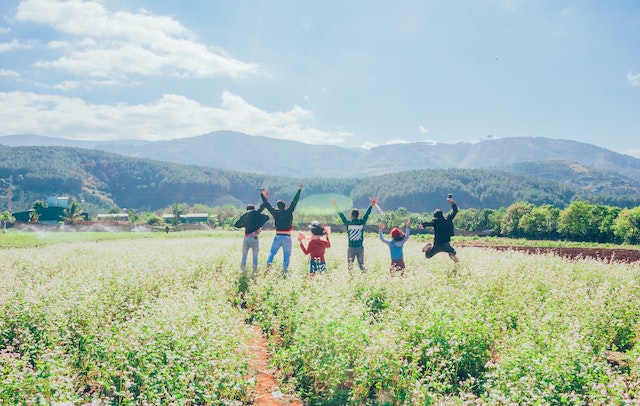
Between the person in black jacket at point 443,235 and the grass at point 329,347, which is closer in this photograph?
the grass at point 329,347

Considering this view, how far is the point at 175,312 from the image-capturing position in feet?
24.1

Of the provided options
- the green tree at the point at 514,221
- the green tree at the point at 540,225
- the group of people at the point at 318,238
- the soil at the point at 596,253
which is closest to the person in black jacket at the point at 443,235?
the group of people at the point at 318,238

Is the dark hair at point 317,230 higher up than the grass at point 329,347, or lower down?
higher up

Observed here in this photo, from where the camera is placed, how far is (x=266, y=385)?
23.6 ft

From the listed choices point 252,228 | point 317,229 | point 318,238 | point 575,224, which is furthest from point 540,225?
point 252,228

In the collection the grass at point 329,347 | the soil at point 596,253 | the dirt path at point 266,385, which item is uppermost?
the grass at point 329,347

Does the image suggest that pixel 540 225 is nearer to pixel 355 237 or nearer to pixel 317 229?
pixel 355 237

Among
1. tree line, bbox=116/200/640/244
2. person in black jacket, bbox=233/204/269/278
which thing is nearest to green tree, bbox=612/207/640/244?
tree line, bbox=116/200/640/244

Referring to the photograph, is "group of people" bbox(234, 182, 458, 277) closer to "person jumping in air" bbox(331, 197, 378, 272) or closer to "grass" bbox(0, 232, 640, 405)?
"person jumping in air" bbox(331, 197, 378, 272)

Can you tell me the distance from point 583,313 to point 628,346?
66.2 inches

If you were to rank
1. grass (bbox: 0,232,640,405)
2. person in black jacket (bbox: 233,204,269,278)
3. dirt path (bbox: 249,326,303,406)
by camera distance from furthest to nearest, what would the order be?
person in black jacket (bbox: 233,204,269,278) < dirt path (bbox: 249,326,303,406) < grass (bbox: 0,232,640,405)

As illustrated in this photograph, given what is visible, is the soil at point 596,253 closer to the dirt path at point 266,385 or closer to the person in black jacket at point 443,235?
the person in black jacket at point 443,235

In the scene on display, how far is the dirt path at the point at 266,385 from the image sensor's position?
21.6 ft

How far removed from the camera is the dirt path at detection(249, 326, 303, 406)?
658 cm
